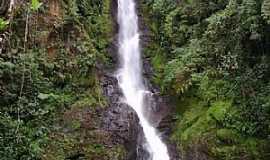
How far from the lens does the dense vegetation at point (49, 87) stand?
13.2 m

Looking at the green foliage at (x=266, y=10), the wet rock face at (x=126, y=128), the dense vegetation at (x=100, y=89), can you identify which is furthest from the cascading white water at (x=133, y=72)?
the green foliage at (x=266, y=10)

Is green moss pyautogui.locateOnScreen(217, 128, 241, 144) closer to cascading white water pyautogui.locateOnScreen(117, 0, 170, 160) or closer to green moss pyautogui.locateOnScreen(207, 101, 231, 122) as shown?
green moss pyautogui.locateOnScreen(207, 101, 231, 122)

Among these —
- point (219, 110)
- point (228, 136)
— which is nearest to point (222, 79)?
point (219, 110)

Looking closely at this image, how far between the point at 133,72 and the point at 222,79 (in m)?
4.81

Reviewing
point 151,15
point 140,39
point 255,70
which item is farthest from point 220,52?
point 151,15

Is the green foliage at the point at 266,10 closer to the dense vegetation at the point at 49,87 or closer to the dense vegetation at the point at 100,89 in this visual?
the dense vegetation at the point at 100,89

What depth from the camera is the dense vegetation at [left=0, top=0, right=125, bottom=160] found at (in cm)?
1323

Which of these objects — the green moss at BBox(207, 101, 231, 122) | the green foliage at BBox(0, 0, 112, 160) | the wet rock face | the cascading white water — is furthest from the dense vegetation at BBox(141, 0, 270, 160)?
the green foliage at BBox(0, 0, 112, 160)

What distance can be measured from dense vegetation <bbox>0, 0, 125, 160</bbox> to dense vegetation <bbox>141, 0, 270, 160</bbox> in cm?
294

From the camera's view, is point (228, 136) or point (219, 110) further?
point (219, 110)

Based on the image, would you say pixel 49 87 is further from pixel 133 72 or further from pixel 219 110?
pixel 219 110

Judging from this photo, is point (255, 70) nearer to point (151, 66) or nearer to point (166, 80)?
point (166, 80)

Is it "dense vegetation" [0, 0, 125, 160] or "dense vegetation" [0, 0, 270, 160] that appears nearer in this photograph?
"dense vegetation" [0, 0, 125, 160]

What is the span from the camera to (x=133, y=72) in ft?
61.8
